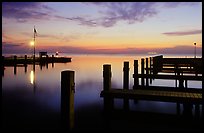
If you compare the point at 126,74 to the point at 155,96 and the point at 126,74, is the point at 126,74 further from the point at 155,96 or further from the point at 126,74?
the point at 155,96

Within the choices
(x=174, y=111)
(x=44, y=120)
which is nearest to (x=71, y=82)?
(x=44, y=120)

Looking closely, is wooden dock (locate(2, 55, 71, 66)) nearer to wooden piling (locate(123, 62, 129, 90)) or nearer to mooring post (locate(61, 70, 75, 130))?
wooden piling (locate(123, 62, 129, 90))

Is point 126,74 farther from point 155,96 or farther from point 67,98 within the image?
point 67,98

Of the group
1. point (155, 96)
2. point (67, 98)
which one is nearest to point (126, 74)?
point (155, 96)

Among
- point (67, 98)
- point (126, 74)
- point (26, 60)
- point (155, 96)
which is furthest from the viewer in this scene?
point (26, 60)

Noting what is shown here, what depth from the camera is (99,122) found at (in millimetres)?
9078

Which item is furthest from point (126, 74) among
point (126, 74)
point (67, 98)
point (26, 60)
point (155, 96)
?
point (26, 60)

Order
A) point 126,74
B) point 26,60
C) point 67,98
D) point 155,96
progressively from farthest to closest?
point 26,60, point 126,74, point 155,96, point 67,98

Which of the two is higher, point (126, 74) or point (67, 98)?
point (126, 74)

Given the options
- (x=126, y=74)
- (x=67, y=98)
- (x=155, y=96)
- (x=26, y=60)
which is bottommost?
(x=155, y=96)

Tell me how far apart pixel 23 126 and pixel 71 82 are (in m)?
4.22

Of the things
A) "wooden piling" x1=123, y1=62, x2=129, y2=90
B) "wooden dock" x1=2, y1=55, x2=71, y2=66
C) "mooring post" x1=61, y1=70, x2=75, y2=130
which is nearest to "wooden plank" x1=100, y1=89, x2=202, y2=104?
"mooring post" x1=61, y1=70, x2=75, y2=130

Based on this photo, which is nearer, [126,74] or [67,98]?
[67,98]

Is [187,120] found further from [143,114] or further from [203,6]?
[203,6]
